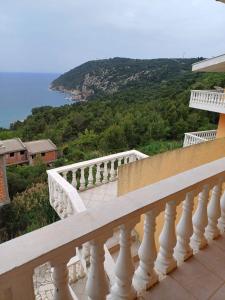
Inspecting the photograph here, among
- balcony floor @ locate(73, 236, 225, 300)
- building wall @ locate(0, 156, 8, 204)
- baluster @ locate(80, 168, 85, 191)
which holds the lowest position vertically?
building wall @ locate(0, 156, 8, 204)

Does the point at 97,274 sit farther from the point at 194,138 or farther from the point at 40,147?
the point at 40,147

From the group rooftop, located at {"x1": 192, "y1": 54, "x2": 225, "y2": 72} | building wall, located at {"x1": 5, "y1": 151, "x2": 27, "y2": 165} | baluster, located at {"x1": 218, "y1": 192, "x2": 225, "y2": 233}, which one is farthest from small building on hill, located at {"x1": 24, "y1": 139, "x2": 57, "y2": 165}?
baluster, located at {"x1": 218, "y1": 192, "x2": 225, "y2": 233}

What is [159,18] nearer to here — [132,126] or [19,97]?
[132,126]

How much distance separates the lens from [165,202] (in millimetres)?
1098

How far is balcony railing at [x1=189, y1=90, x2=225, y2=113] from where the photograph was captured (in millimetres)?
6393

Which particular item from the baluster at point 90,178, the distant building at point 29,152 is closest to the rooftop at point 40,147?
the distant building at point 29,152

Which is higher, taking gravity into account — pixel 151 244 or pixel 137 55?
pixel 137 55

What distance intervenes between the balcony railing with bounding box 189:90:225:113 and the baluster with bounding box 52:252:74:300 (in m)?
6.48

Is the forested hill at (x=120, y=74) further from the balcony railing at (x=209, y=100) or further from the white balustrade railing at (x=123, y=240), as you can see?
the white balustrade railing at (x=123, y=240)

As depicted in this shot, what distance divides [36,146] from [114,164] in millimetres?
12966

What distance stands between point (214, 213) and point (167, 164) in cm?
164

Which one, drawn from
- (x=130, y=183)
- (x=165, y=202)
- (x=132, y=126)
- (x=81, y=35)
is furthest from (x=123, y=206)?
(x=81, y=35)

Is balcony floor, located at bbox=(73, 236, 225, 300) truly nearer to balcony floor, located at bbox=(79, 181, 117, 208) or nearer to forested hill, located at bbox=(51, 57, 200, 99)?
balcony floor, located at bbox=(79, 181, 117, 208)

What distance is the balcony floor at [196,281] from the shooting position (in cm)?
128
